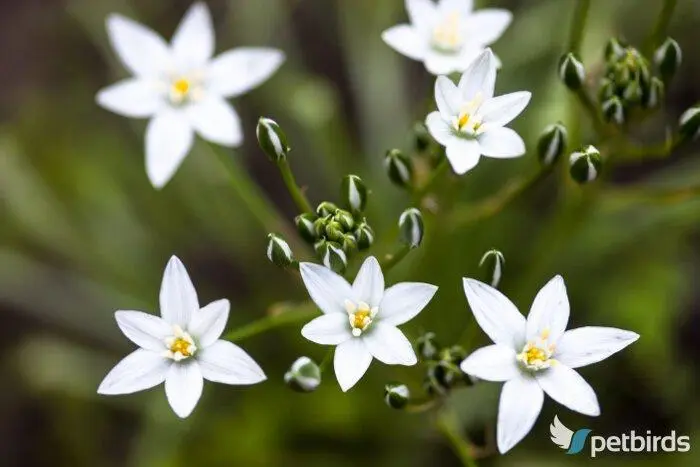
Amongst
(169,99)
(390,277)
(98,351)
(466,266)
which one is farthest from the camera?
(98,351)

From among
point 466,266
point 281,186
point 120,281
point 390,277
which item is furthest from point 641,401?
point 120,281

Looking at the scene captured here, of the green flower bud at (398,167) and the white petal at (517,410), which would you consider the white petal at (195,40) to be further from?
the white petal at (517,410)

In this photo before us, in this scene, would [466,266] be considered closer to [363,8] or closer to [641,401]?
[641,401]

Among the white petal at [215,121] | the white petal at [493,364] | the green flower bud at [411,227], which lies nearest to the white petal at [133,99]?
the white petal at [215,121]

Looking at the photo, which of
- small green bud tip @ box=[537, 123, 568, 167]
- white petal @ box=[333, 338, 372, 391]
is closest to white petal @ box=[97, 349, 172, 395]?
white petal @ box=[333, 338, 372, 391]

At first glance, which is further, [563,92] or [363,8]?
[363,8]

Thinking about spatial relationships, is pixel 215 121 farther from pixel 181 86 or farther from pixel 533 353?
pixel 533 353

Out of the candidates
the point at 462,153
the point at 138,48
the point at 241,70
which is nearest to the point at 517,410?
the point at 462,153
